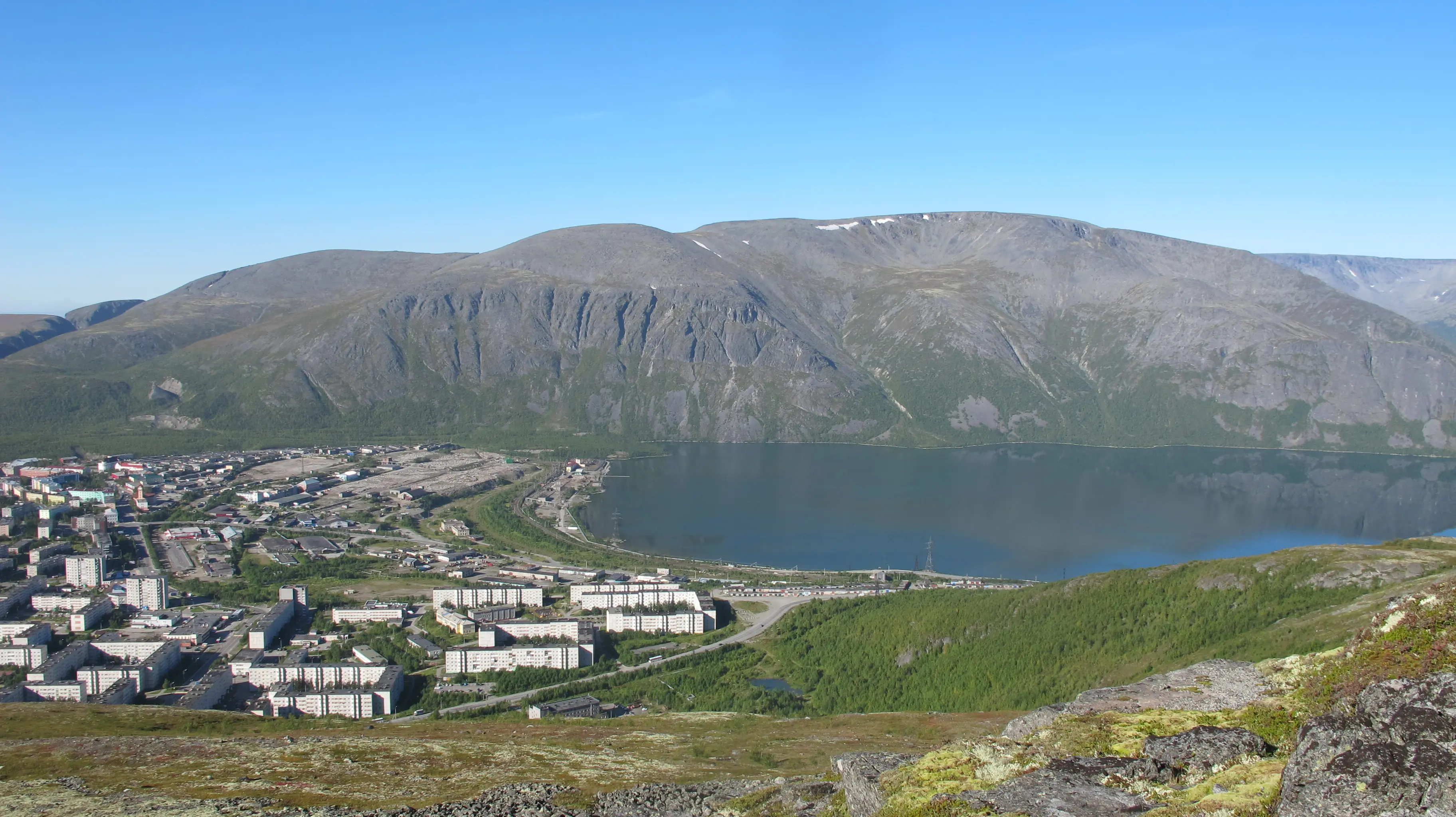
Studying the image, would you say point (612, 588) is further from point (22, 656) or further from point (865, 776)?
point (865, 776)

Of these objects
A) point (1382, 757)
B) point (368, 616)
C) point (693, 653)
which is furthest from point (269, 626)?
point (1382, 757)

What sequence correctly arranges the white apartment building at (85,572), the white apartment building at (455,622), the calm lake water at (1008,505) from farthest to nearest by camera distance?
the calm lake water at (1008,505), the white apartment building at (85,572), the white apartment building at (455,622)

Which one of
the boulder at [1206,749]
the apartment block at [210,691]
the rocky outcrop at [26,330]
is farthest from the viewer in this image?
the rocky outcrop at [26,330]

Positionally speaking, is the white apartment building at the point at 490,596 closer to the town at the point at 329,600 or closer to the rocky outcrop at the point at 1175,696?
the town at the point at 329,600

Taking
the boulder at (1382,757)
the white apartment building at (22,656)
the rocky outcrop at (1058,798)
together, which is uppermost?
the boulder at (1382,757)

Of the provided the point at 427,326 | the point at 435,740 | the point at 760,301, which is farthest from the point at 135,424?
the point at 435,740

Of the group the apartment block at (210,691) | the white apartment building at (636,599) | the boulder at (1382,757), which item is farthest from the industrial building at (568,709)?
the boulder at (1382,757)
